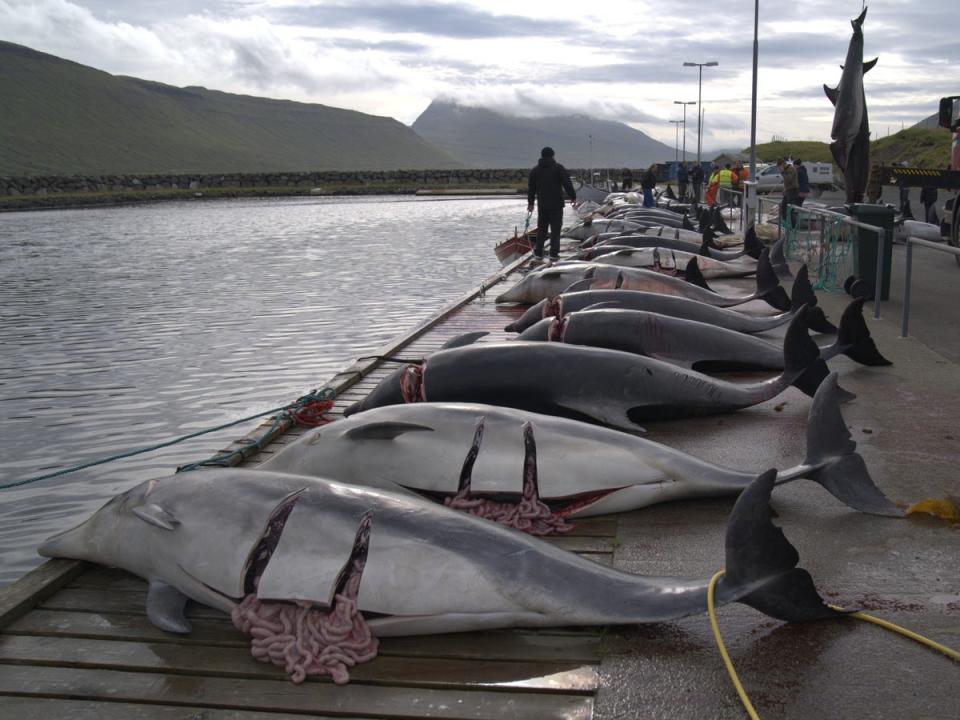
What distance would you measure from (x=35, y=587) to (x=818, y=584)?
12.4ft

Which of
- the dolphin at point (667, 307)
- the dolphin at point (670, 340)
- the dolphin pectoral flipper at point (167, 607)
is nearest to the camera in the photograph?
the dolphin pectoral flipper at point (167, 607)

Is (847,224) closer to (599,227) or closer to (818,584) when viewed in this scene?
(599,227)

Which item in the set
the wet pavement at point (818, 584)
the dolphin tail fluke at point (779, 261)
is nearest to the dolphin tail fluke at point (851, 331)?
the wet pavement at point (818, 584)

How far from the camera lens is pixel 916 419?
7.01 metres

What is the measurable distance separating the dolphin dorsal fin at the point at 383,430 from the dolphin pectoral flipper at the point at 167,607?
1387 mm

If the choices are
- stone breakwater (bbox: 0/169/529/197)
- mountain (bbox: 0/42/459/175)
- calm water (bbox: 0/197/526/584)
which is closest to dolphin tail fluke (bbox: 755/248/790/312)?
calm water (bbox: 0/197/526/584)

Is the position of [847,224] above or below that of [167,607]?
above

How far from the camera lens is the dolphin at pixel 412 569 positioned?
150 inches

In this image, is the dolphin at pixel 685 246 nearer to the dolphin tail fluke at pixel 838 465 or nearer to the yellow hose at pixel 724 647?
the dolphin tail fluke at pixel 838 465

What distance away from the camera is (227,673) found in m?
3.93

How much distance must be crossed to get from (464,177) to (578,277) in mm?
93973

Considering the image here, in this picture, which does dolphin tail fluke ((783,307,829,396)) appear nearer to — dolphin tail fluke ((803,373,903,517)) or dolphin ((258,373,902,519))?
dolphin ((258,373,902,519))

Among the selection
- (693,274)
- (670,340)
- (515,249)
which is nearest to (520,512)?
(670,340)

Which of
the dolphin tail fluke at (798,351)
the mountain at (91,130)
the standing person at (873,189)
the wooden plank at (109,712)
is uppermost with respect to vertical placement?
the mountain at (91,130)
